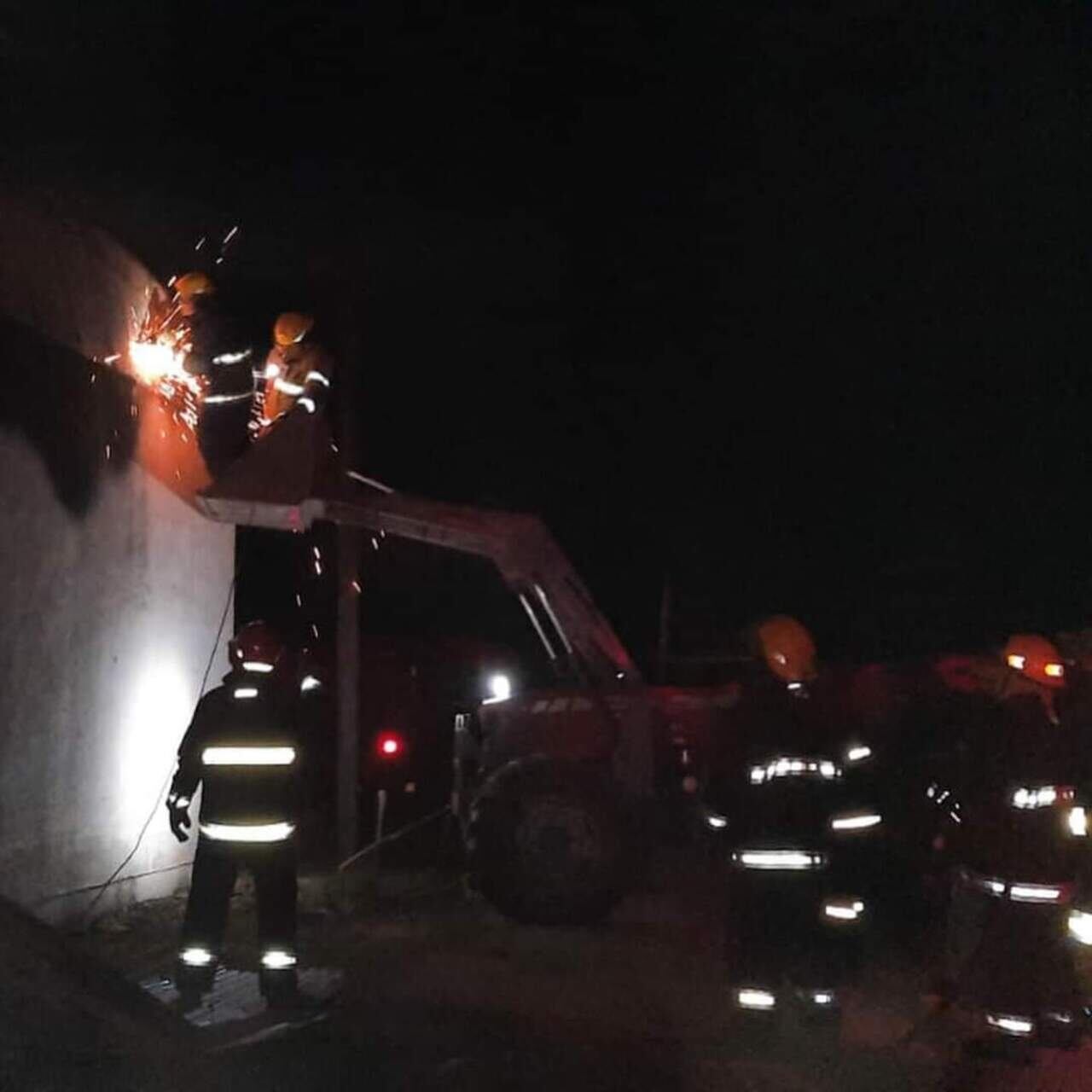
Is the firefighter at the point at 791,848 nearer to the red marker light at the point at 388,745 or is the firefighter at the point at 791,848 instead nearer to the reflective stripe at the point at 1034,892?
the reflective stripe at the point at 1034,892

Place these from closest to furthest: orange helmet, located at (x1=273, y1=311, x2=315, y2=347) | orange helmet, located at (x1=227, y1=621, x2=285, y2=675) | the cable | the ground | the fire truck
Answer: the ground
orange helmet, located at (x1=227, y1=621, x2=285, y2=675)
the cable
the fire truck
orange helmet, located at (x1=273, y1=311, x2=315, y2=347)

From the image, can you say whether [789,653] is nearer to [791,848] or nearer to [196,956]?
[791,848]

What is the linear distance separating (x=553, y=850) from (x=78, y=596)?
11.8ft

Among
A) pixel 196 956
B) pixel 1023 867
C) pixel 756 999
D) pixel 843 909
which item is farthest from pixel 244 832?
pixel 1023 867

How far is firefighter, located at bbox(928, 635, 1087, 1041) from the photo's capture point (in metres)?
7.05

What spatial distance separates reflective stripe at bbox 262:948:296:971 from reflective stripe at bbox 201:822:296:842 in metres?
0.54

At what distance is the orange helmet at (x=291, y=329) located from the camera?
10641 millimetres

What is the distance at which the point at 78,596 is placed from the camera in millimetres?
9250

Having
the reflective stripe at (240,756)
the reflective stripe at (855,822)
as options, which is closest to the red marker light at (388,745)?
the reflective stripe at (240,756)

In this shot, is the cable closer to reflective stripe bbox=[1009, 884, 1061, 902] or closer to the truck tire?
the truck tire

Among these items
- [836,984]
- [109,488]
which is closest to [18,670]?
[109,488]

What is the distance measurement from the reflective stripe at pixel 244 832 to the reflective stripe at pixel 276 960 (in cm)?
54

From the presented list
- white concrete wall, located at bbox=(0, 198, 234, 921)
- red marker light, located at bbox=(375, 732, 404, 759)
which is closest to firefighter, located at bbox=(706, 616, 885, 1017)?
white concrete wall, located at bbox=(0, 198, 234, 921)

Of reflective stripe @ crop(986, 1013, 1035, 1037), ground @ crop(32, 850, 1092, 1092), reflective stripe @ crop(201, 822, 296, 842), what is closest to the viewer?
ground @ crop(32, 850, 1092, 1092)
